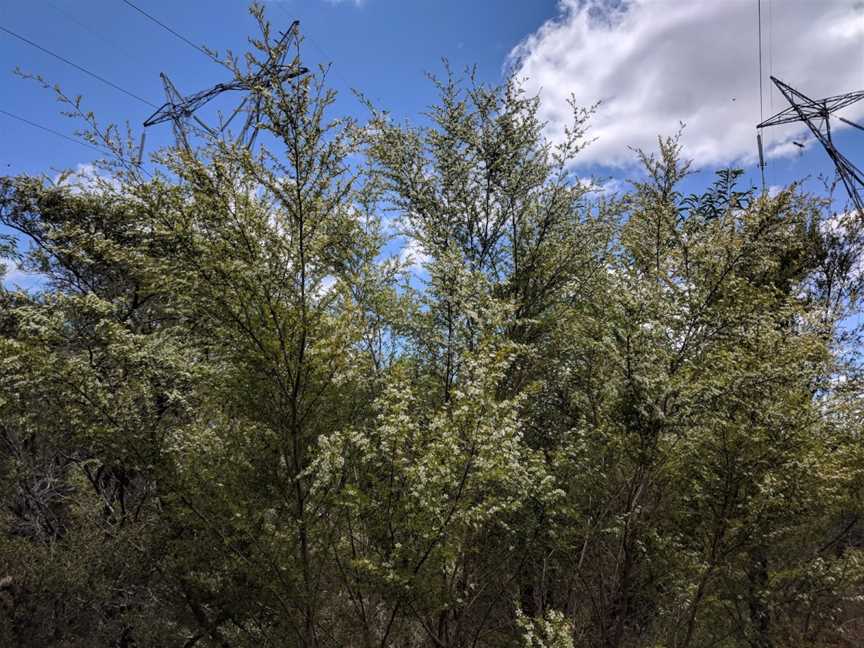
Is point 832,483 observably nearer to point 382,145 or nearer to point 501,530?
point 501,530

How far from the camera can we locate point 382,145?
324 inches

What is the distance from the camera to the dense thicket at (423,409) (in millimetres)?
5254

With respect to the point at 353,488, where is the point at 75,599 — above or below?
below

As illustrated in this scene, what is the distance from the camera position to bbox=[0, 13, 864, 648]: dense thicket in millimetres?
5254

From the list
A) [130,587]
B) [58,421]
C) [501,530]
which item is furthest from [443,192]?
[130,587]

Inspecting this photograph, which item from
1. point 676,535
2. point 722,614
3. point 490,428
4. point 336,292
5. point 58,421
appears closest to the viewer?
point 490,428

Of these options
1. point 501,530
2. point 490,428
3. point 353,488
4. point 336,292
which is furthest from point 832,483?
point 336,292

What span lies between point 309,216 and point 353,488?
9.24 ft

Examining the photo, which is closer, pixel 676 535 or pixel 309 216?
pixel 309 216

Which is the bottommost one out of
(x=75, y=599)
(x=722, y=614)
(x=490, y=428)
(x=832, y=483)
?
(x=722, y=614)

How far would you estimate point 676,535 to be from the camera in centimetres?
823

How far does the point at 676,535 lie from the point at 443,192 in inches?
262

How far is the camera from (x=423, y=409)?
658cm

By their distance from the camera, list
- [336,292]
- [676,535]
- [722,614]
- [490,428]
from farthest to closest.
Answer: [722,614] → [676,535] → [336,292] → [490,428]
